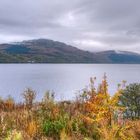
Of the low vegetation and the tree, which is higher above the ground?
the low vegetation

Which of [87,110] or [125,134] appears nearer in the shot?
[125,134]

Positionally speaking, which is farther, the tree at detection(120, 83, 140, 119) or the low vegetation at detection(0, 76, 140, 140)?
the tree at detection(120, 83, 140, 119)

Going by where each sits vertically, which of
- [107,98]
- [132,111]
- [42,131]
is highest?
[107,98]

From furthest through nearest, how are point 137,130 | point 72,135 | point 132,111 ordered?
point 132,111 → point 137,130 → point 72,135

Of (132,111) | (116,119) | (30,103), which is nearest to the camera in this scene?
(116,119)

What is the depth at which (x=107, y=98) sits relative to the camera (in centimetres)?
993

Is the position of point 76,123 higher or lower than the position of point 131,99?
higher

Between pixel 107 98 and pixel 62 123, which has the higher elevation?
pixel 107 98

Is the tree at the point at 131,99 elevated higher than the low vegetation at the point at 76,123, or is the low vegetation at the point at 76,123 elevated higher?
the low vegetation at the point at 76,123

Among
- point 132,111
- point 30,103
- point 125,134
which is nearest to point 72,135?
point 125,134

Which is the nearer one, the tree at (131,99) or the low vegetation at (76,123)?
the low vegetation at (76,123)

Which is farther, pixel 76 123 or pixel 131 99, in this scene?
pixel 131 99

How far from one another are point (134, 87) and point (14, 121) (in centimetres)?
1633

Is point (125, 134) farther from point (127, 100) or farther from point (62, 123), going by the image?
point (127, 100)
